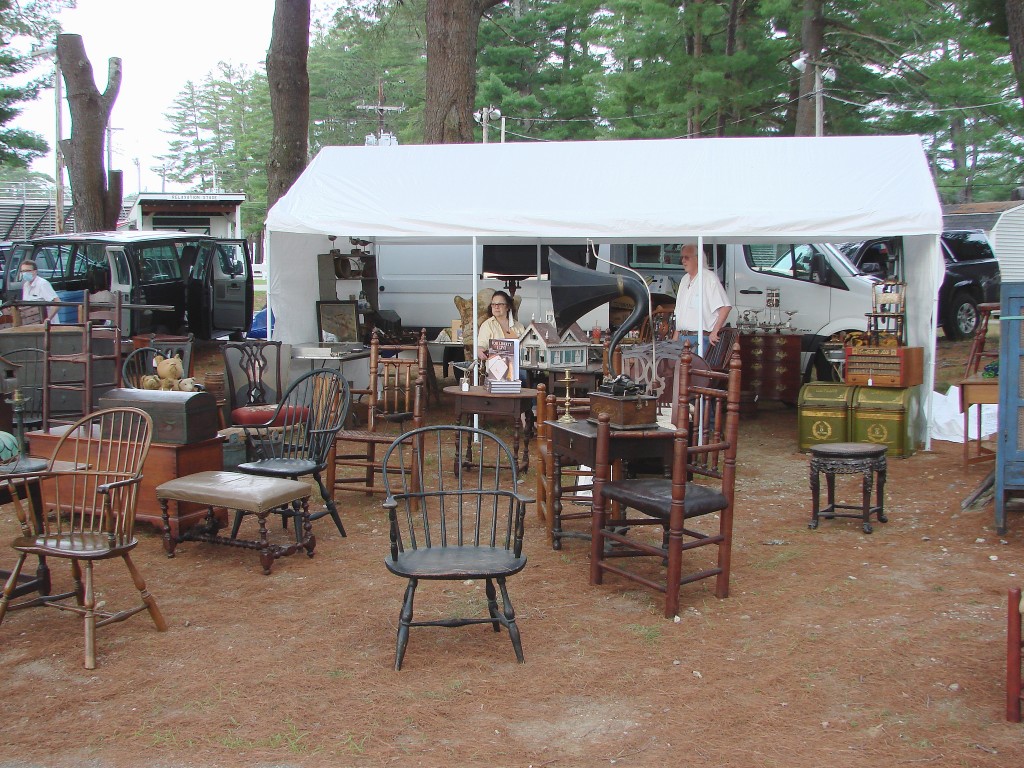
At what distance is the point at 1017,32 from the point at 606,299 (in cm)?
591

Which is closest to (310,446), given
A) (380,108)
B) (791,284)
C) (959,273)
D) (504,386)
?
(504,386)

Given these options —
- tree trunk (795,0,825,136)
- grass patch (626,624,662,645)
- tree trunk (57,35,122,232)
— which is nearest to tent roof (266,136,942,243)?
grass patch (626,624,662,645)

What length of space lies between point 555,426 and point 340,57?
Result: 37447 millimetres

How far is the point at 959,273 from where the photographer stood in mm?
14406

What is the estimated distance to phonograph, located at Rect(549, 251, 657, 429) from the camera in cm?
495

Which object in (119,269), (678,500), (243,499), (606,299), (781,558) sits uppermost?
(119,269)

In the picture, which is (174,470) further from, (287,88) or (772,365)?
(287,88)

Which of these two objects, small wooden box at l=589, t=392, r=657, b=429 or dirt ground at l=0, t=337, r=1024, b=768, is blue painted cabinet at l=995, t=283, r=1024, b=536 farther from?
small wooden box at l=589, t=392, r=657, b=429

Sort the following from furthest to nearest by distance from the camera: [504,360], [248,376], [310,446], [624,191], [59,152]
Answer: [59,152]
[624,191]
[248,376]
[504,360]
[310,446]

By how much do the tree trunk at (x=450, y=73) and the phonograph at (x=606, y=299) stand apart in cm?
594

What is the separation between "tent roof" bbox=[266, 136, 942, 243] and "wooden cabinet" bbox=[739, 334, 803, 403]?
6.47 ft

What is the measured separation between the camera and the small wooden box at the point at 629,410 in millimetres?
4941

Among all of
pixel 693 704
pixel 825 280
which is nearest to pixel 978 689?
pixel 693 704

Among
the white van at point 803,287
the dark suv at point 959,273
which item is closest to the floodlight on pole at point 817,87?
the dark suv at point 959,273
